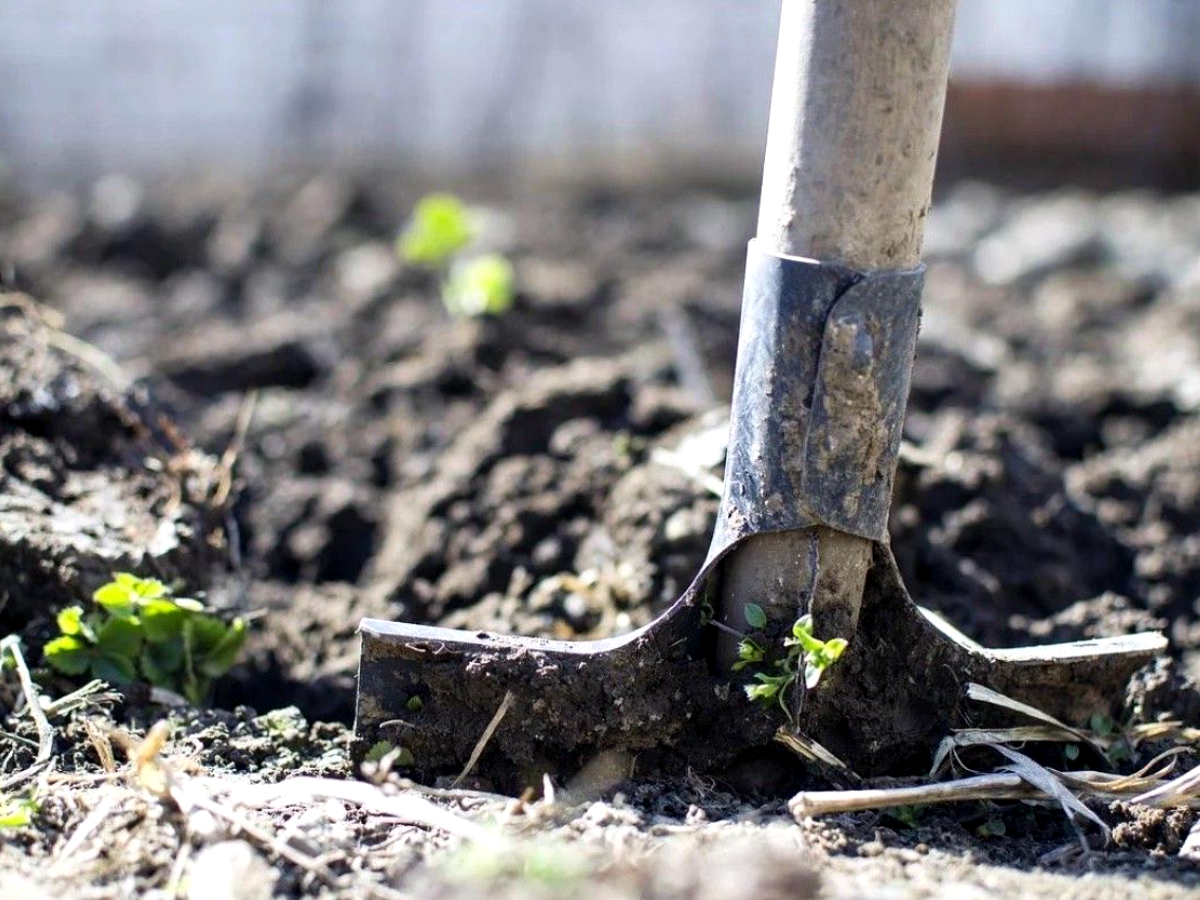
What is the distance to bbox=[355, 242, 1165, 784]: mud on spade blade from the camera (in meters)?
1.84

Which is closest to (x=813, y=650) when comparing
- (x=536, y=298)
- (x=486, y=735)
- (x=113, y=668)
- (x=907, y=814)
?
(x=907, y=814)

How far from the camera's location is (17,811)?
1.82 m

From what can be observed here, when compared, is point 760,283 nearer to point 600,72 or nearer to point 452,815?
point 452,815

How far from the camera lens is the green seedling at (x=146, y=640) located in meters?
2.20

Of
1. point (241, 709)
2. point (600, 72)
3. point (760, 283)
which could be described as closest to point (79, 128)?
point (600, 72)

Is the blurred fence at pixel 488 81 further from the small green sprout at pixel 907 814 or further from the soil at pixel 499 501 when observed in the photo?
the small green sprout at pixel 907 814

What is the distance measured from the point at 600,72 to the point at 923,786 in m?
6.43

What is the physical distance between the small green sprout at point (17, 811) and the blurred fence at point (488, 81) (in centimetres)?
593

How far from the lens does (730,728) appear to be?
1.97 metres

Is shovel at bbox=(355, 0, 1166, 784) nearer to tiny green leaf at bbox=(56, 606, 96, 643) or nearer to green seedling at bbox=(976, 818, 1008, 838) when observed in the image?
green seedling at bbox=(976, 818, 1008, 838)

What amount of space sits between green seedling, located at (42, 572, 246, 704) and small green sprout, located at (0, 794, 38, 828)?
0.36 meters

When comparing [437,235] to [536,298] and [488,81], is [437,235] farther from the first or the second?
[488,81]

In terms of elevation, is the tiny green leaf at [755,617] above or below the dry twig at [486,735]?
above

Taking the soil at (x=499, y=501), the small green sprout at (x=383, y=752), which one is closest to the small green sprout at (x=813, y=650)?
the soil at (x=499, y=501)
